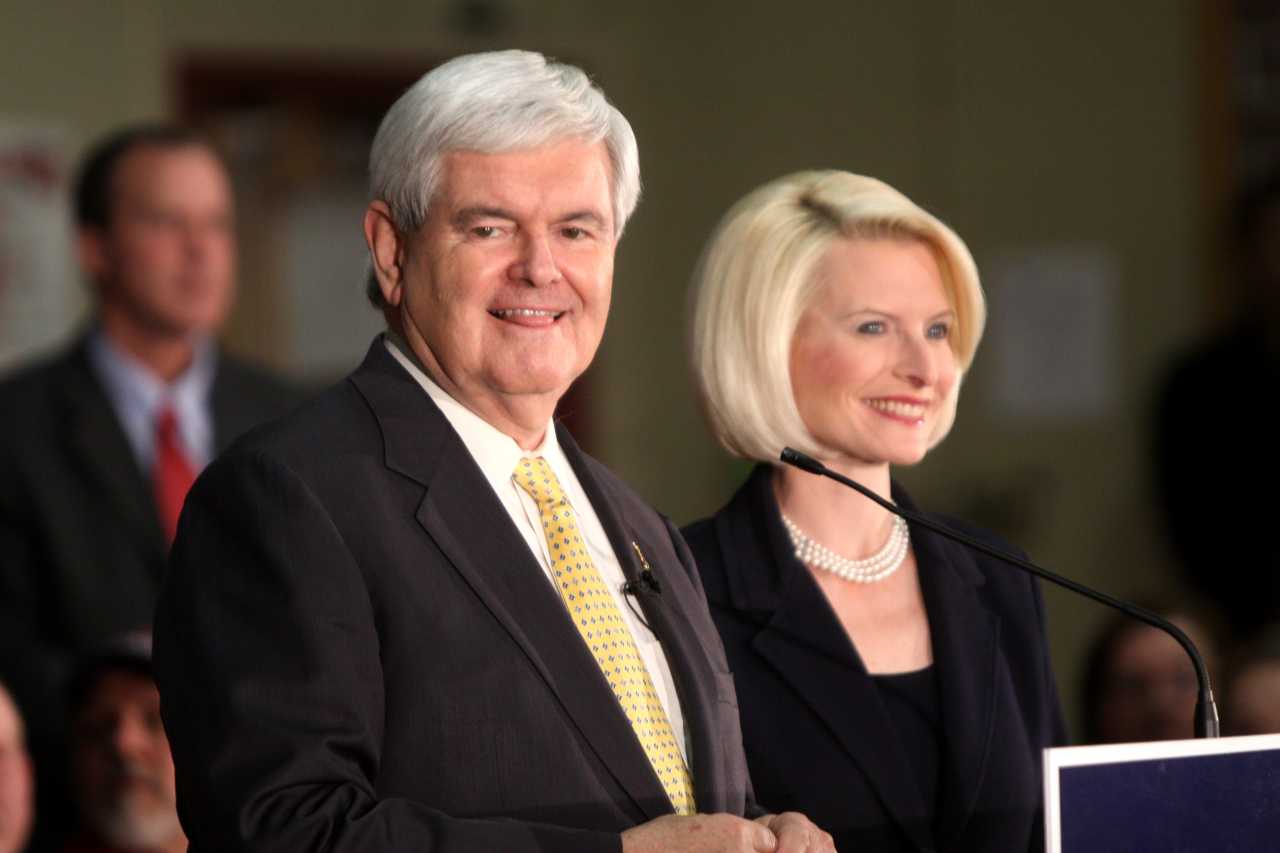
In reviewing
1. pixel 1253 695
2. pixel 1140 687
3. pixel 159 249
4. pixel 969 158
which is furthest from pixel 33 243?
pixel 1253 695

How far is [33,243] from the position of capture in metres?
5.38

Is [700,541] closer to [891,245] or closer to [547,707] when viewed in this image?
[891,245]

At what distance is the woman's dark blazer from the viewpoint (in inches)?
80.7

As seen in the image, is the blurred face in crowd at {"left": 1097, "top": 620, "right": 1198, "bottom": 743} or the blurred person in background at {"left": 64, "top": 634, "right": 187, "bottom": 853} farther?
the blurred face in crowd at {"left": 1097, "top": 620, "right": 1198, "bottom": 743}

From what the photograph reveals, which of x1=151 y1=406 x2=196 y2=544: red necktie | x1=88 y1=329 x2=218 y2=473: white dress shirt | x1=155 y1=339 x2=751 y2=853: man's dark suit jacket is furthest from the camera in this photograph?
x1=88 y1=329 x2=218 y2=473: white dress shirt

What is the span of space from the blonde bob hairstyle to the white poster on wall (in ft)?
11.7

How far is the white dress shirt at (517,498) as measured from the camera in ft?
5.71

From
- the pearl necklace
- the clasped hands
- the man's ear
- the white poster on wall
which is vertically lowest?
the clasped hands

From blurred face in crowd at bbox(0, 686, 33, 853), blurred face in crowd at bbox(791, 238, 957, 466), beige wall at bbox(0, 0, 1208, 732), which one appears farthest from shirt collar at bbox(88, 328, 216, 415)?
beige wall at bbox(0, 0, 1208, 732)

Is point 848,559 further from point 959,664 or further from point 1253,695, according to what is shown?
point 1253,695

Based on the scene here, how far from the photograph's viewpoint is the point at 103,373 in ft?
11.6

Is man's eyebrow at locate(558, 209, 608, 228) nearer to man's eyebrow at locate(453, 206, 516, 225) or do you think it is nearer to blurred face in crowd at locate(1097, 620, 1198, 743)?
man's eyebrow at locate(453, 206, 516, 225)

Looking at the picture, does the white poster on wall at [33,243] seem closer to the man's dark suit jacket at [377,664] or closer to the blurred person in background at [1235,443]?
the blurred person in background at [1235,443]

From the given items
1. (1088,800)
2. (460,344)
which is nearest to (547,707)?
(460,344)
